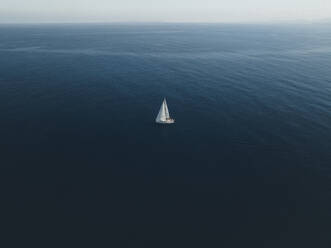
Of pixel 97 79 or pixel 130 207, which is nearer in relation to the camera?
pixel 130 207

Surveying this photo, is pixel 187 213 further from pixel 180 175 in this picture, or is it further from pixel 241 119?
pixel 241 119

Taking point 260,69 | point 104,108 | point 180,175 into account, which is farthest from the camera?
point 260,69

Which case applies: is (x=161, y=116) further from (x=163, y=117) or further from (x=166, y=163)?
(x=166, y=163)

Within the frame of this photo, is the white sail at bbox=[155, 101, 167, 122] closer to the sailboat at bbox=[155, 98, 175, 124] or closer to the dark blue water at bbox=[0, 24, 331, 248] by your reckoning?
the sailboat at bbox=[155, 98, 175, 124]

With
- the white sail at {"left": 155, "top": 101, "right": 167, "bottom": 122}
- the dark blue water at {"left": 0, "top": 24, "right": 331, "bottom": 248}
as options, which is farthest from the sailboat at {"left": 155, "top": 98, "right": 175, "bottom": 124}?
the dark blue water at {"left": 0, "top": 24, "right": 331, "bottom": 248}

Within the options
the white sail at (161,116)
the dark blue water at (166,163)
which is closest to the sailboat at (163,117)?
the white sail at (161,116)

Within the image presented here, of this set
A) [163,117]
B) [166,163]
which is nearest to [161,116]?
[163,117]

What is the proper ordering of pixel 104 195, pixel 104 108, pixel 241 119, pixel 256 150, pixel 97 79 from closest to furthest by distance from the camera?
pixel 104 195, pixel 256 150, pixel 241 119, pixel 104 108, pixel 97 79

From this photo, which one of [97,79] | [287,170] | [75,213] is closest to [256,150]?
[287,170]

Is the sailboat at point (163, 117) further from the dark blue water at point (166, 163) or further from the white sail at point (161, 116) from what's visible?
the dark blue water at point (166, 163)
